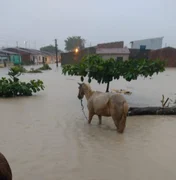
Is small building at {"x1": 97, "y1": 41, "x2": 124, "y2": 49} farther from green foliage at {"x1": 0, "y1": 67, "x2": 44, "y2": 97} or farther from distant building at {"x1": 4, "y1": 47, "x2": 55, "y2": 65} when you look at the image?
green foliage at {"x1": 0, "y1": 67, "x2": 44, "y2": 97}

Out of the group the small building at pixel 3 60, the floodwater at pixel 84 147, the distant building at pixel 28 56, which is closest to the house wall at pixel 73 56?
the small building at pixel 3 60

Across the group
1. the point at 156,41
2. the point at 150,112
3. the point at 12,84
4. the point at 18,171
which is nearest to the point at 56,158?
the point at 18,171

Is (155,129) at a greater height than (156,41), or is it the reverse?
(156,41)

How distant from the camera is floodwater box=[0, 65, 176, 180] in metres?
3.70

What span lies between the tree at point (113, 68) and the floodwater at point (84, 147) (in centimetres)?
166

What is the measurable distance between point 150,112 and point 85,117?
7.18 feet

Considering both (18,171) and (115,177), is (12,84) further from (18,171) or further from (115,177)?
(115,177)

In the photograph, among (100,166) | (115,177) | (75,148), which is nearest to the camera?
(115,177)

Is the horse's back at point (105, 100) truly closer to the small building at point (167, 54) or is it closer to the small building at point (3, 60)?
the small building at point (167, 54)

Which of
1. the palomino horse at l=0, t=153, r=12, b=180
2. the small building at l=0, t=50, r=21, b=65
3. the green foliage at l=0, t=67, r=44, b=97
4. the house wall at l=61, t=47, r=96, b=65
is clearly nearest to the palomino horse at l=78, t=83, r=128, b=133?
the palomino horse at l=0, t=153, r=12, b=180

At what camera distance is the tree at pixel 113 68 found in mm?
7898

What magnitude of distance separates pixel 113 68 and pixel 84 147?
4274 millimetres

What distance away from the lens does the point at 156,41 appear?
171 ft

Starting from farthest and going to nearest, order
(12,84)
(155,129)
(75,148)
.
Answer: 1. (12,84)
2. (155,129)
3. (75,148)
